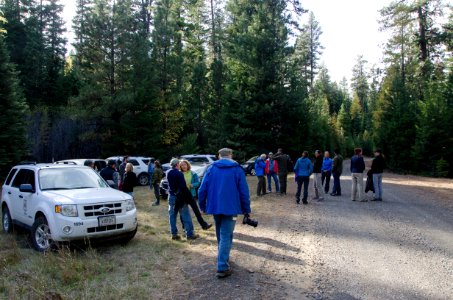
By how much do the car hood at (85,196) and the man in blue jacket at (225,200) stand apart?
2.72 meters

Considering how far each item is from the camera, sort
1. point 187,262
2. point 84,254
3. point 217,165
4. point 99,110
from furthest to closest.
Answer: point 99,110 → point 84,254 → point 187,262 → point 217,165

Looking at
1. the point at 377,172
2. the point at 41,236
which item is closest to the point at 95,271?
the point at 41,236

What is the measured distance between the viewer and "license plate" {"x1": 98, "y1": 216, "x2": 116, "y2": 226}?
7.55m

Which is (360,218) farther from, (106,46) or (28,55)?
(28,55)

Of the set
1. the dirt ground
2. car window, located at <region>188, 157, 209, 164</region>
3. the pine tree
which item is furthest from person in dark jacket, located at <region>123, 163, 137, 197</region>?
the pine tree

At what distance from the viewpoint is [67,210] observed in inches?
291

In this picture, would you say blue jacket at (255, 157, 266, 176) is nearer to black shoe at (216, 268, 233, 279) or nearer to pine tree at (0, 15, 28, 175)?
black shoe at (216, 268, 233, 279)

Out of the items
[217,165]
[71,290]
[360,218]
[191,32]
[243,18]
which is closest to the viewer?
[71,290]

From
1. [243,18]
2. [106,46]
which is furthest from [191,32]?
[106,46]

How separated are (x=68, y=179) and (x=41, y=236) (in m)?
1.55

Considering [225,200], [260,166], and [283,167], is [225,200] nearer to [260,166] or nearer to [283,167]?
[260,166]

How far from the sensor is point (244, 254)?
725cm

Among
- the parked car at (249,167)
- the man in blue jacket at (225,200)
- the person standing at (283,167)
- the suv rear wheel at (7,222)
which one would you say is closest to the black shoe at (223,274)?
the man in blue jacket at (225,200)

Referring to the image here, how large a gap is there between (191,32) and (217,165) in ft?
126
